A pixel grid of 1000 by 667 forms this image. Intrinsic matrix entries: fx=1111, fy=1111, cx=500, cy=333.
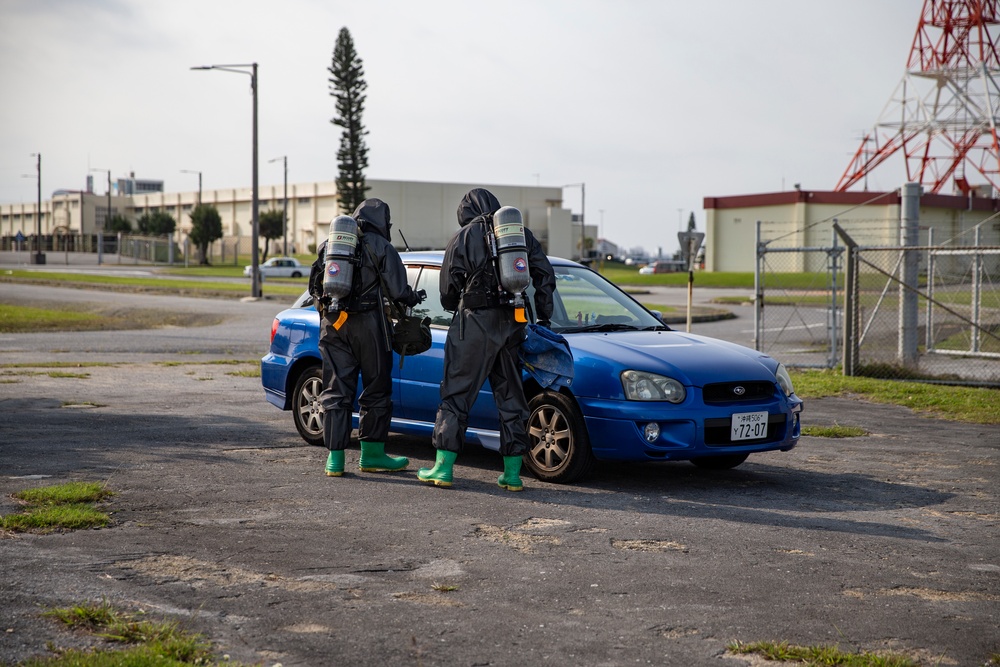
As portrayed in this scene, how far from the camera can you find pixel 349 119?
6388cm

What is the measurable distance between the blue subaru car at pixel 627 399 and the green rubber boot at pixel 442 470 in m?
0.51

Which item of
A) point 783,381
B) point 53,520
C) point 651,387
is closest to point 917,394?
point 783,381

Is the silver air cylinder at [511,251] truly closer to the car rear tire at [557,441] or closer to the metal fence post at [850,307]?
the car rear tire at [557,441]

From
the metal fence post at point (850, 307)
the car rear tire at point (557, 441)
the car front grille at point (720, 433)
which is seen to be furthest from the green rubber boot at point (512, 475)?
the metal fence post at point (850, 307)

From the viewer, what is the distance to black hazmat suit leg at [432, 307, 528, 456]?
6910 mm

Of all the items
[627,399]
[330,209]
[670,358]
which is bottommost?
[627,399]

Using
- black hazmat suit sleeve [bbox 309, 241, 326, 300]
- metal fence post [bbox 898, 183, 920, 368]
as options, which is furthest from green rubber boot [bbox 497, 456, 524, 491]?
metal fence post [bbox 898, 183, 920, 368]

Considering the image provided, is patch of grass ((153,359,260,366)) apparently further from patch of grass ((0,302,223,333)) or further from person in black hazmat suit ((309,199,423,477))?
person in black hazmat suit ((309,199,423,477))

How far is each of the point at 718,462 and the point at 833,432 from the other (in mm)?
2246

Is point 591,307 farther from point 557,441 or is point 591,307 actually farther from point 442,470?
point 442,470

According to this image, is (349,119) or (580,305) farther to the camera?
(349,119)

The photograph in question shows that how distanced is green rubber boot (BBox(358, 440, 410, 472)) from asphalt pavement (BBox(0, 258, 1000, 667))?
0.07 metres

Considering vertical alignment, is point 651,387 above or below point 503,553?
above

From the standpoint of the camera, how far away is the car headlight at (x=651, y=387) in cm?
698
